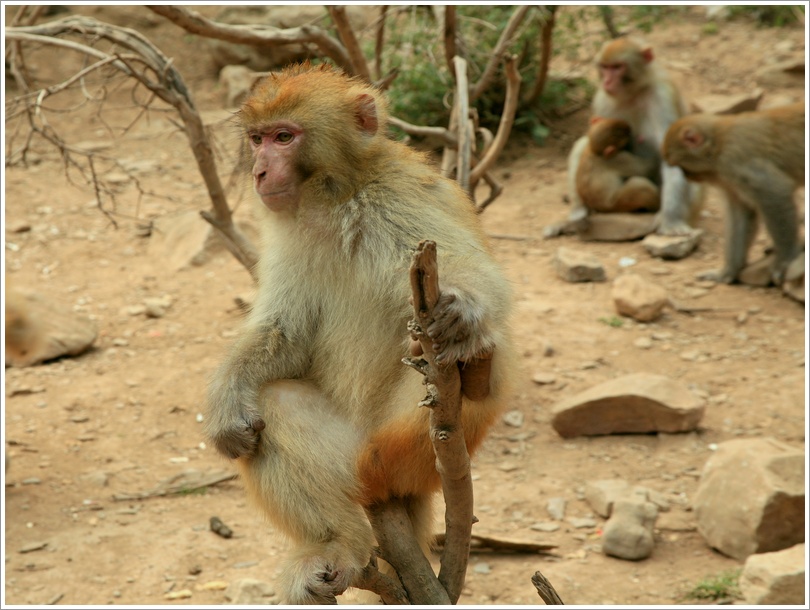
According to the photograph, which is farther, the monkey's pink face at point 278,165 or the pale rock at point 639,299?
the pale rock at point 639,299

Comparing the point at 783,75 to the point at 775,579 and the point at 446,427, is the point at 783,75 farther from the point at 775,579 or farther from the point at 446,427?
the point at 446,427

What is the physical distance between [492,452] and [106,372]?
3.20 meters

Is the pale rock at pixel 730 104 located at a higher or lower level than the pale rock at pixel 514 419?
higher

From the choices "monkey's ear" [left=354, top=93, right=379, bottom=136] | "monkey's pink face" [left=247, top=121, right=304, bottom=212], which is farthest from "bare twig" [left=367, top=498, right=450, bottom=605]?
"monkey's ear" [left=354, top=93, right=379, bottom=136]

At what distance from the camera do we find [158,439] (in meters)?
6.88

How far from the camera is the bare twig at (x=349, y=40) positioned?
6.40m

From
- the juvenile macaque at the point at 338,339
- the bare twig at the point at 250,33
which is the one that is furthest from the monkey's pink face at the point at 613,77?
the juvenile macaque at the point at 338,339

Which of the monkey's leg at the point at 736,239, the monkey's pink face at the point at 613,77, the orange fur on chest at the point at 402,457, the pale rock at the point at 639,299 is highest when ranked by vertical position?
the monkey's pink face at the point at 613,77

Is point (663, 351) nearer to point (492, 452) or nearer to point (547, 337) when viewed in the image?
point (547, 337)

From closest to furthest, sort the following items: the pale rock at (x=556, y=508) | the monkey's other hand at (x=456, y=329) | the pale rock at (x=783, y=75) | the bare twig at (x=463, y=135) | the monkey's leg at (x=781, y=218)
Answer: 1. the monkey's other hand at (x=456, y=329)
2. the pale rock at (x=556, y=508)
3. the bare twig at (x=463, y=135)
4. the monkey's leg at (x=781, y=218)
5. the pale rock at (x=783, y=75)

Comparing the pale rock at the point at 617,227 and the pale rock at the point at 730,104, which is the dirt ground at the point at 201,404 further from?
the pale rock at the point at 730,104

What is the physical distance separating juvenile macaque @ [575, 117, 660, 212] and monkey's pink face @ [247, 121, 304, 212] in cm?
748

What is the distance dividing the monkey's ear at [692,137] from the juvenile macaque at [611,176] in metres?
1.33

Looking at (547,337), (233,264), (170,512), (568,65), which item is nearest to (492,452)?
(547,337)
